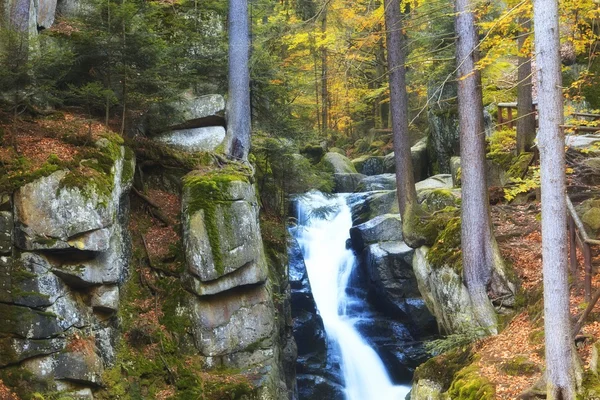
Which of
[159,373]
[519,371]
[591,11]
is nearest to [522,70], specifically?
[591,11]

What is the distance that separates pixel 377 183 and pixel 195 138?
354 inches

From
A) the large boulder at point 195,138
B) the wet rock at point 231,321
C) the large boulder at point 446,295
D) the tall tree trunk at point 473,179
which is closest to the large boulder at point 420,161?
the large boulder at point 446,295

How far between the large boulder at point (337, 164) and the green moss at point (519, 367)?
13.8 metres

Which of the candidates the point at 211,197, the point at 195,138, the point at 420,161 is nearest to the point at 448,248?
the point at 211,197

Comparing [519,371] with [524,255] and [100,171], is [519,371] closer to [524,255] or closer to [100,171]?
[524,255]

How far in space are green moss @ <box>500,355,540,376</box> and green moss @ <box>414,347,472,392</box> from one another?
96 centimetres

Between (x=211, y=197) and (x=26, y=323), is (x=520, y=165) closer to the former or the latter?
(x=211, y=197)

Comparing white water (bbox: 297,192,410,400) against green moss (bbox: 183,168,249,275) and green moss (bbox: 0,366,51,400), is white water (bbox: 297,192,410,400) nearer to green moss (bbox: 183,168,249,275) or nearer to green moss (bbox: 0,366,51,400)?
green moss (bbox: 183,168,249,275)

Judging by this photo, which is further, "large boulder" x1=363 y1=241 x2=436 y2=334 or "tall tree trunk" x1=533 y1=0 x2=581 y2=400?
"large boulder" x1=363 y1=241 x2=436 y2=334

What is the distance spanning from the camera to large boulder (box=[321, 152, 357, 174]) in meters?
20.6

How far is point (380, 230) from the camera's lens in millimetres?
15078

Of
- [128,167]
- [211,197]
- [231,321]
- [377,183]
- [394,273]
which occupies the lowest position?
[394,273]

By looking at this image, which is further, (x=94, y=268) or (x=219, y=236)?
(x=219, y=236)

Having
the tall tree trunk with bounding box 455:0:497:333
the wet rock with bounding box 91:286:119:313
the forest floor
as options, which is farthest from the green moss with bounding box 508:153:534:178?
the wet rock with bounding box 91:286:119:313
